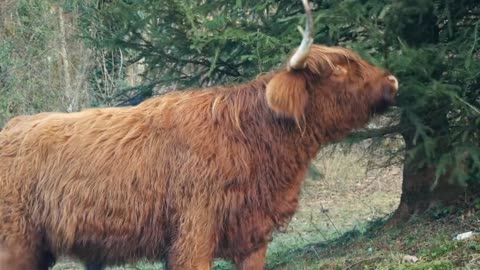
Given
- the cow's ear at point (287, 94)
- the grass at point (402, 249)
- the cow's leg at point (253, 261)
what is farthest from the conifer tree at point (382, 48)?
the cow's leg at point (253, 261)

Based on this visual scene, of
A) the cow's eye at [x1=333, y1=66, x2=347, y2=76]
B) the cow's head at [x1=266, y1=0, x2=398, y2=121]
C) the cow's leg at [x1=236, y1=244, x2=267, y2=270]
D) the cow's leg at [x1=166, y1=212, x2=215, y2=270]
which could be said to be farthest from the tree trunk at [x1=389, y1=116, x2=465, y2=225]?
the cow's leg at [x1=166, y1=212, x2=215, y2=270]

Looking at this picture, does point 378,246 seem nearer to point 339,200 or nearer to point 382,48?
point 382,48

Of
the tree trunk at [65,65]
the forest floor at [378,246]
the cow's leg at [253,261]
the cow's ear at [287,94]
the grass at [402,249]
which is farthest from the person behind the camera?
the tree trunk at [65,65]

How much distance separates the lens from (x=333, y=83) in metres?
7.40

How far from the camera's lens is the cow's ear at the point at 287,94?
719 cm

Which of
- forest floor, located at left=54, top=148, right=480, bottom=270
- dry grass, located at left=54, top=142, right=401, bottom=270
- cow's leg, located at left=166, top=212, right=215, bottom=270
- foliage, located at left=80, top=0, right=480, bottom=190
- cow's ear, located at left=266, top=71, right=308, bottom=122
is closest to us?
cow's leg, located at left=166, top=212, right=215, bottom=270

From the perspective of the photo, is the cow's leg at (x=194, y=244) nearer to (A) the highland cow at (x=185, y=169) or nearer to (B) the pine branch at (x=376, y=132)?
(A) the highland cow at (x=185, y=169)

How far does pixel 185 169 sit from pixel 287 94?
3.13 feet

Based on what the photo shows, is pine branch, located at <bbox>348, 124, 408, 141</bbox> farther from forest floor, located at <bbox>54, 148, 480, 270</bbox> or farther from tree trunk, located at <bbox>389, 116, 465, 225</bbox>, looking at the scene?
forest floor, located at <bbox>54, 148, 480, 270</bbox>

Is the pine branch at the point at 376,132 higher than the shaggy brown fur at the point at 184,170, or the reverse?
the shaggy brown fur at the point at 184,170

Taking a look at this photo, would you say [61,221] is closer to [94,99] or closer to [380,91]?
[380,91]

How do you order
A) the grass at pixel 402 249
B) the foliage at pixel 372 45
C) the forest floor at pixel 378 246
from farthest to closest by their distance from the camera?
the foliage at pixel 372 45 → the forest floor at pixel 378 246 → the grass at pixel 402 249

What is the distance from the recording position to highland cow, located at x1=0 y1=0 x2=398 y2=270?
23.4ft

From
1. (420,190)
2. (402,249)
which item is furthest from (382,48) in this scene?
(420,190)
